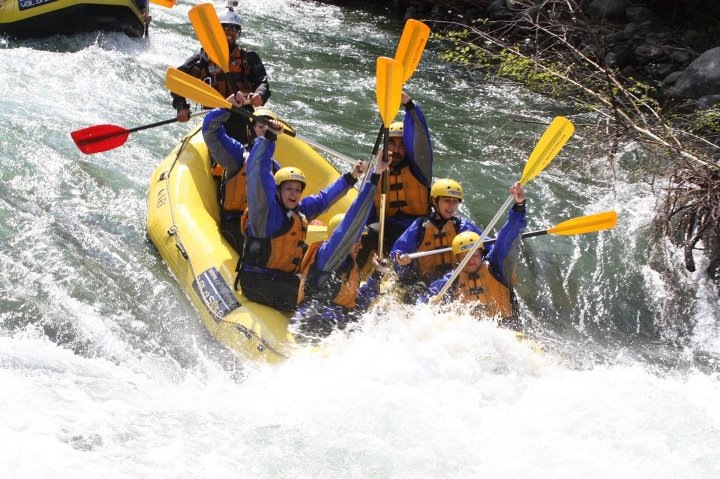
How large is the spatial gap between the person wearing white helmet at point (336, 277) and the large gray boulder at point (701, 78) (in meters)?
5.72

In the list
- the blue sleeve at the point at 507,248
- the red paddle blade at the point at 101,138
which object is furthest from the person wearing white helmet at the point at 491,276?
the red paddle blade at the point at 101,138

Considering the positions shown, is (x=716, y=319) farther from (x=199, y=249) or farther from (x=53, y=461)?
(x=53, y=461)

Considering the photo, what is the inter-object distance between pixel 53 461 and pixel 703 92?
27.0 feet

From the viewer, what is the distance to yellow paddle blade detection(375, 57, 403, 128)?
567cm

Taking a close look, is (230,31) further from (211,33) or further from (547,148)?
(547,148)

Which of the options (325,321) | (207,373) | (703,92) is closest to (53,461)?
(207,373)

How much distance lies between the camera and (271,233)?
5.36 m

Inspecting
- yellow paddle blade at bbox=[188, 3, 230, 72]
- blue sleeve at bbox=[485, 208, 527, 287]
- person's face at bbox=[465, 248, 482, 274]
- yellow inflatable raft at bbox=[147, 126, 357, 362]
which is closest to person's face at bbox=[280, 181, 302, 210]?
yellow inflatable raft at bbox=[147, 126, 357, 362]

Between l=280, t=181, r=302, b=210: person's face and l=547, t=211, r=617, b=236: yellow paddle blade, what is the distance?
1.48m

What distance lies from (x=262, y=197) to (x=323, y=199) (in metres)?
0.48

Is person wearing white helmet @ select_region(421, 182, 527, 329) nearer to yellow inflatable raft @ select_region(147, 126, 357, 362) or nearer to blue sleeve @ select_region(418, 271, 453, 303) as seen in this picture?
blue sleeve @ select_region(418, 271, 453, 303)

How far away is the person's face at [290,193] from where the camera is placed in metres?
5.41

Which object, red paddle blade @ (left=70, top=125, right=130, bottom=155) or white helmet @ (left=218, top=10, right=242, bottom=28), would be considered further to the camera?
white helmet @ (left=218, top=10, right=242, bottom=28)

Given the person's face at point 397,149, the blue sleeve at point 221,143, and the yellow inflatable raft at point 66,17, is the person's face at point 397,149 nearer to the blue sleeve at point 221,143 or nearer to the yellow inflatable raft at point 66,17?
the blue sleeve at point 221,143
